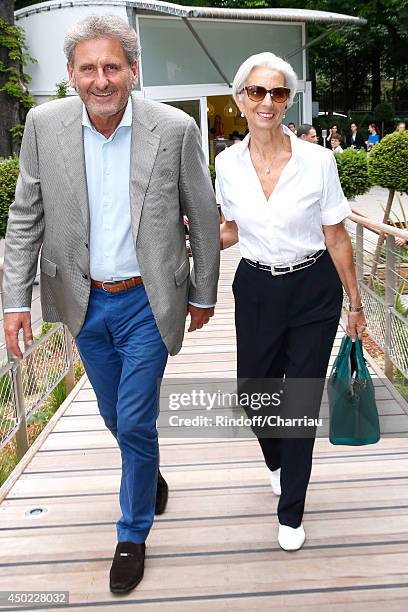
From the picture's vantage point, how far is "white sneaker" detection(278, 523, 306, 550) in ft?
8.48

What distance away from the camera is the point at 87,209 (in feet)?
7.73

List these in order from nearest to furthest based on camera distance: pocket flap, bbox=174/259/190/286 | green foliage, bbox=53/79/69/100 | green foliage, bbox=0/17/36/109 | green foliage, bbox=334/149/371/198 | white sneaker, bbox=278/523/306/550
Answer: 1. pocket flap, bbox=174/259/190/286
2. white sneaker, bbox=278/523/306/550
3. green foliage, bbox=334/149/371/198
4. green foliage, bbox=53/79/69/100
5. green foliage, bbox=0/17/36/109

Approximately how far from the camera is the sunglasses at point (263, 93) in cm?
244

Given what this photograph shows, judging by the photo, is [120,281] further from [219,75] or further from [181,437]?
[219,75]

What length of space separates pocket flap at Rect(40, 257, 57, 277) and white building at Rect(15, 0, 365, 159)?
538 inches

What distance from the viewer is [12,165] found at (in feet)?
33.7

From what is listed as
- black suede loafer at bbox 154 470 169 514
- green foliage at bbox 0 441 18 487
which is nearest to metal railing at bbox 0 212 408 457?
green foliage at bbox 0 441 18 487

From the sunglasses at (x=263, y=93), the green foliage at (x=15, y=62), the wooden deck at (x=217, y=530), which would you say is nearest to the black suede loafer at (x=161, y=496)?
the wooden deck at (x=217, y=530)

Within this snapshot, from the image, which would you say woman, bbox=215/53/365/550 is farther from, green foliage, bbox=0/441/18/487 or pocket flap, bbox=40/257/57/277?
green foliage, bbox=0/441/18/487

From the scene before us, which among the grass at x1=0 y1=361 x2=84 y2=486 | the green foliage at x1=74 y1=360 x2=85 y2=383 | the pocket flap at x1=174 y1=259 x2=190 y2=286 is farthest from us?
the green foliage at x1=74 y1=360 x2=85 y2=383

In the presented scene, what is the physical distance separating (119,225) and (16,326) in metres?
0.51

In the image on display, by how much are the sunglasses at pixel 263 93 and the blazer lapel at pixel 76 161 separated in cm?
59

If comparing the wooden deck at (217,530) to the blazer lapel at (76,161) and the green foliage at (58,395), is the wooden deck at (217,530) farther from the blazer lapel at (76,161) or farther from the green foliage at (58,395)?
the blazer lapel at (76,161)

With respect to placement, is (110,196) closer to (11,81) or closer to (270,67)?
(270,67)
